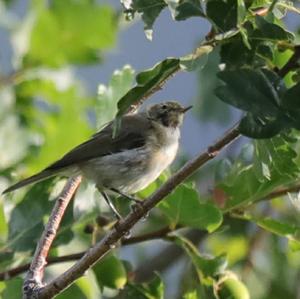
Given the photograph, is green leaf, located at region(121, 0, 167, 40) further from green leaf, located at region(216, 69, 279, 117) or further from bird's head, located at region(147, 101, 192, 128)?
bird's head, located at region(147, 101, 192, 128)

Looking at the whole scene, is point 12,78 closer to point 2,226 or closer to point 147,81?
point 2,226

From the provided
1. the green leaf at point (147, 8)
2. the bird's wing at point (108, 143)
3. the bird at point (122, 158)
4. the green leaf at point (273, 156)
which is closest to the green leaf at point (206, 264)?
the bird at point (122, 158)

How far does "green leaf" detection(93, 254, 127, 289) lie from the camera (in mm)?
3115

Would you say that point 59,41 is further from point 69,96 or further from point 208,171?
point 208,171

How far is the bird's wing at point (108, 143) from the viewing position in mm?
3580

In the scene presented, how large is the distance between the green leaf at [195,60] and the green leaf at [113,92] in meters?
1.30

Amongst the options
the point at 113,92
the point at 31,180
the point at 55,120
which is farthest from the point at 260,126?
the point at 55,120

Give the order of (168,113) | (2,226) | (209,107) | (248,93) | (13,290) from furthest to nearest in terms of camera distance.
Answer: (209,107) → (168,113) → (2,226) → (13,290) → (248,93)

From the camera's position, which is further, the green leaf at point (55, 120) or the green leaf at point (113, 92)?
the green leaf at point (55, 120)

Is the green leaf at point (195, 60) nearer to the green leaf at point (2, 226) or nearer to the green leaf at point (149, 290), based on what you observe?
the green leaf at point (149, 290)

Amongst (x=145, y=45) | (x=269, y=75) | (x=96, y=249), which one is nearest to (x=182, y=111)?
(x=96, y=249)

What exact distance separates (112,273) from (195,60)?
1.18 metres

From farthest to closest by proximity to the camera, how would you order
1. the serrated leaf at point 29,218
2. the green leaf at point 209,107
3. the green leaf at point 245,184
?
the green leaf at point 209,107 < the serrated leaf at point 29,218 < the green leaf at point 245,184

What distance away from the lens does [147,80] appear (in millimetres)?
2051
